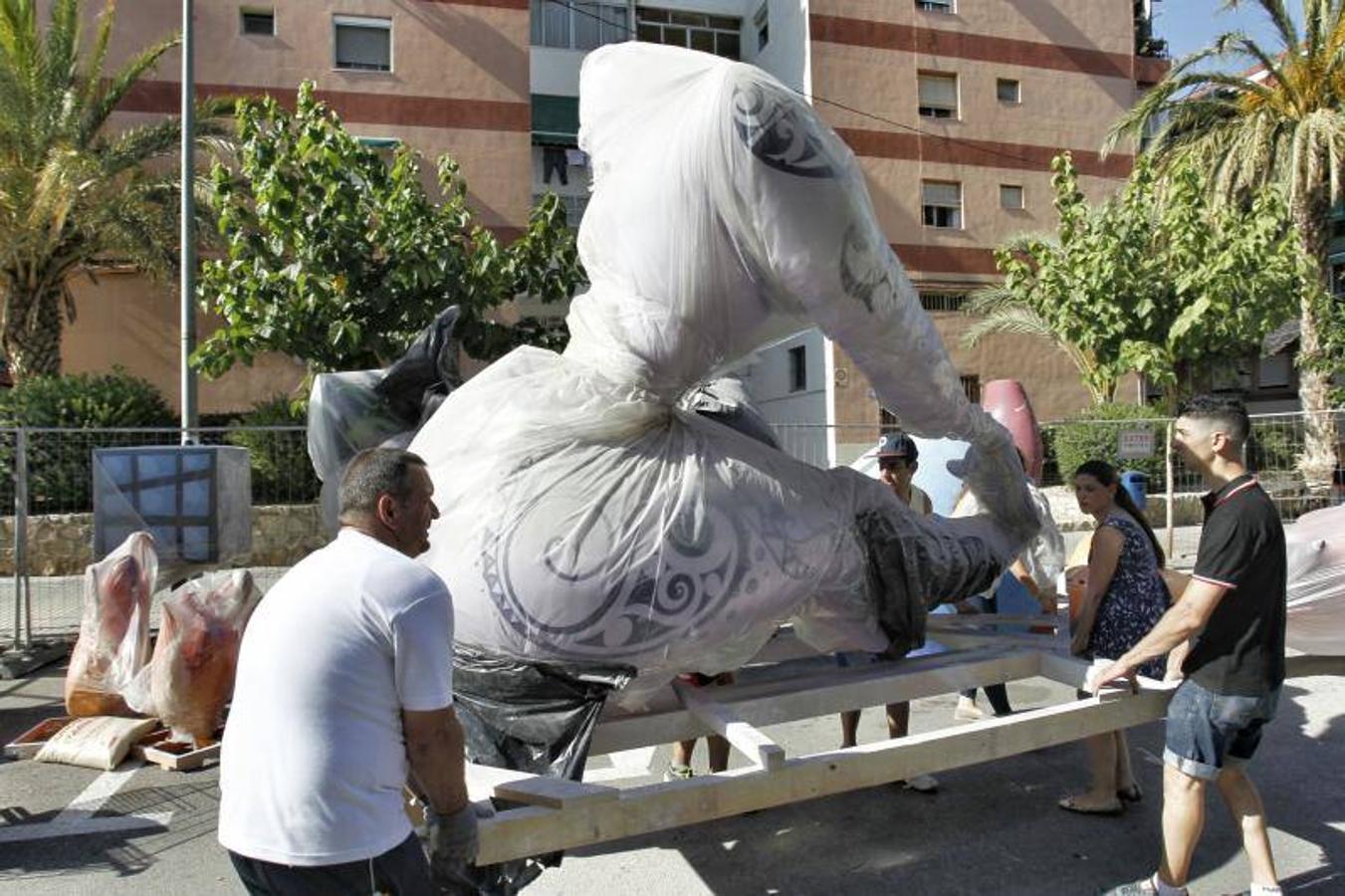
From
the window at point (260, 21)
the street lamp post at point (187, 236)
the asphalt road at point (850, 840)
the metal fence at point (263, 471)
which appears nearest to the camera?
the asphalt road at point (850, 840)

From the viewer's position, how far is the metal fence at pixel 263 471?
8125 mm

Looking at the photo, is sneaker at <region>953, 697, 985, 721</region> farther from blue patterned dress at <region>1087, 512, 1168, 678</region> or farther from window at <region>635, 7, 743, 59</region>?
window at <region>635, 7, 743, 59</region>

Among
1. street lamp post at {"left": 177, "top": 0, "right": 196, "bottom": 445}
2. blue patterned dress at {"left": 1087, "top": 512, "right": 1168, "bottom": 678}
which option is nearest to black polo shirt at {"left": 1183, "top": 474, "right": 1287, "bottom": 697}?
blue patterned dress at {"left": 1087, "top": 512, "right": 1168, "bottom": 678}

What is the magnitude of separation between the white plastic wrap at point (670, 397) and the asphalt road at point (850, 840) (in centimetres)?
105

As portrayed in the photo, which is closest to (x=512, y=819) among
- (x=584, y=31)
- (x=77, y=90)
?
(x=77, y=90)

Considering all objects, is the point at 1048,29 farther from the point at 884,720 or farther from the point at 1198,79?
the point at 884,720

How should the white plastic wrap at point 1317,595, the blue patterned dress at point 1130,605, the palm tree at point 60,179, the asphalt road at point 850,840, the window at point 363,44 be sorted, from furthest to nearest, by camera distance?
the window at point 363,44, the palm tree at point 60,179, the white plastic wrap at point 1317,595, the blue patterned dress at point 1130,605, the asphalt road at point 850,840

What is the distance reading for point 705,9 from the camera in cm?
2250

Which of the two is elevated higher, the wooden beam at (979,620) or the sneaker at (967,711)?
the wooden beam at (979,620)

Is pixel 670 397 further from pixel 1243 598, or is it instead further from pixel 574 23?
pixel 574 23

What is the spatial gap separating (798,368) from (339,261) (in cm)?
1361

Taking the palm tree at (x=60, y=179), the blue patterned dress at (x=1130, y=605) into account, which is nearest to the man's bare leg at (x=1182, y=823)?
the blue patterned dress at (x=1130, y=605)

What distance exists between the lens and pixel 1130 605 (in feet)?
12.2

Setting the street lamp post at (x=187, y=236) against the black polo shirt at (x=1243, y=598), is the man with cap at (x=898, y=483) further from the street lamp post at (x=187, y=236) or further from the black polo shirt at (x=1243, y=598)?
the street lamp post at (x=187, y=236)
